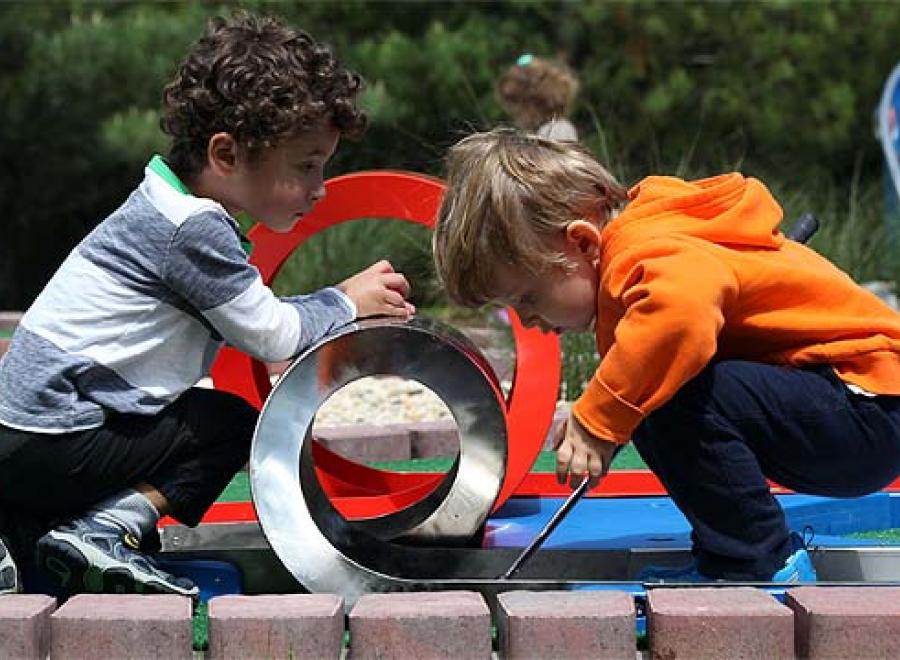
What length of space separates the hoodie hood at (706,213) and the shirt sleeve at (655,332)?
0.10m

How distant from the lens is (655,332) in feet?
8.32

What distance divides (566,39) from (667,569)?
850 centimetres

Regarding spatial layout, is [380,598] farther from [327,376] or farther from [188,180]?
[188,180]

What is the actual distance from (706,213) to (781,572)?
0.63m

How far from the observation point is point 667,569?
2.91m

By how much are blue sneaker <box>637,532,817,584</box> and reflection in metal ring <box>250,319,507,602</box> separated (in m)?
0.34

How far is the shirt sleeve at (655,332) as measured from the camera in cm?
254

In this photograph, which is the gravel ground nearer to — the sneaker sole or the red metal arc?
the red metal arc

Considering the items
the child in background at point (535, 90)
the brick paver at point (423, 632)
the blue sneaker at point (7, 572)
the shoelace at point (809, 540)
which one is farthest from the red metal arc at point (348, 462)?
the child in background at point (535, 90)

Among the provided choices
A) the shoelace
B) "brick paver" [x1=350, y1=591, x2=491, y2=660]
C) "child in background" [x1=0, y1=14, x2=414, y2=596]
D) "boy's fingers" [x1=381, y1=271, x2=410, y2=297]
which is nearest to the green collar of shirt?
"child in background" [x1=0, y1=14, x2=414, y2=596]

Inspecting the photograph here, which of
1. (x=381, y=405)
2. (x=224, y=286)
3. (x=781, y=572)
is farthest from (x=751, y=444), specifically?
(x=381, y=405)

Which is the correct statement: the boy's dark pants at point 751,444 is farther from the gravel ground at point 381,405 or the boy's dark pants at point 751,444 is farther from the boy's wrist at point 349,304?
the gravel ground at point 381,405

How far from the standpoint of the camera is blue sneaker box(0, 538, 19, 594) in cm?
273

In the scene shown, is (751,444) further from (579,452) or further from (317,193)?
(317,193)
